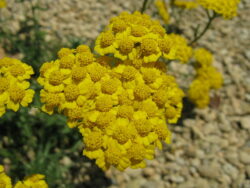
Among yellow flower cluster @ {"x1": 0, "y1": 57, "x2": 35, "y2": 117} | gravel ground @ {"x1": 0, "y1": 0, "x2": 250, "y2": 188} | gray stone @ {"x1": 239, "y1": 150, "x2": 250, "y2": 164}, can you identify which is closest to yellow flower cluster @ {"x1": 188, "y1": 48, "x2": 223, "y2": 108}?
gravel ground @ {"x1": 0, "y1": 0, "x2": 250, "y2": 188}

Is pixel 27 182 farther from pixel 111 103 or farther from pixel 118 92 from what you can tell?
pixel 118 92

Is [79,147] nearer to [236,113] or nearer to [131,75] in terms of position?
[131,75]

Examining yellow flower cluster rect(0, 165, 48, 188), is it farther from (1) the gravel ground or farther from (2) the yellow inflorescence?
(1) the gravel ground

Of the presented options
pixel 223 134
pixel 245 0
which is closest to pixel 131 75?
pixel 223 134

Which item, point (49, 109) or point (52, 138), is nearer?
point (49, 109)

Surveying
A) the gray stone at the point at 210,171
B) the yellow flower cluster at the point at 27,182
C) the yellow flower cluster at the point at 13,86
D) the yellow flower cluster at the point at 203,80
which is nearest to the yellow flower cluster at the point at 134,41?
the yellow flower cluster at the point at 13,86

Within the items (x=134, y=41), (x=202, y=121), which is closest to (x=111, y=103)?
(x=134, y=41)

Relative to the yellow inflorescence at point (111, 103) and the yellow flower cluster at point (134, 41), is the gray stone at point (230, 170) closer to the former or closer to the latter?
the yellow inflorescence at point (111, 103)
